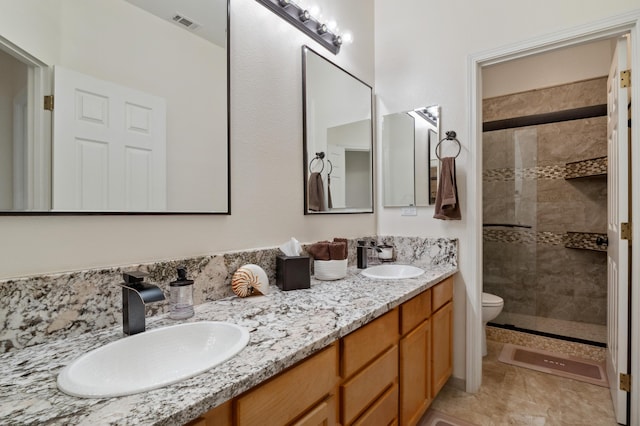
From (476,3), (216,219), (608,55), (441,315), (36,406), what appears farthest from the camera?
(608,55)

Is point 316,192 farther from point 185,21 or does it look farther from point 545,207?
point 545,207

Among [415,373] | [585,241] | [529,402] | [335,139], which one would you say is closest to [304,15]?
[335,139]

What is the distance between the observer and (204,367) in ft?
2.33

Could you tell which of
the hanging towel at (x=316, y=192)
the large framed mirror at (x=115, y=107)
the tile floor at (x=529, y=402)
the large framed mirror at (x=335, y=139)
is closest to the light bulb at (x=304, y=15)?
the large framed mirror at (x=335, y=139)

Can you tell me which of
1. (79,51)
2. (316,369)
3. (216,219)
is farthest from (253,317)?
(79,51)

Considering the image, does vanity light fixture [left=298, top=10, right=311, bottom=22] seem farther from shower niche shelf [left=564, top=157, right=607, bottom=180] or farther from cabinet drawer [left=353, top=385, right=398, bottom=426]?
shower niche shelf [left=564, top=157, right=607, bottom=180]

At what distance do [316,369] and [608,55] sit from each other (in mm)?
3680

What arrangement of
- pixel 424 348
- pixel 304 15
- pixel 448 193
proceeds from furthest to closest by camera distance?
1. pixel 448 193
2. pixel 304 15
3. pixel 424 348

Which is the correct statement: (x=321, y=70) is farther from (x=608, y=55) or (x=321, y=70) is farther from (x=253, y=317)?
(x=608, y=55)

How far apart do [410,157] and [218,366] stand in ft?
6.50

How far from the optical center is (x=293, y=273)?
1460 millimetres

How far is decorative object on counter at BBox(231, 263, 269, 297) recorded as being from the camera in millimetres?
1301

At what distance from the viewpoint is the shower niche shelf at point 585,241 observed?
286 centimetres

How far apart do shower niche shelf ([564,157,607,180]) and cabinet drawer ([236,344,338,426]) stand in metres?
3.01
